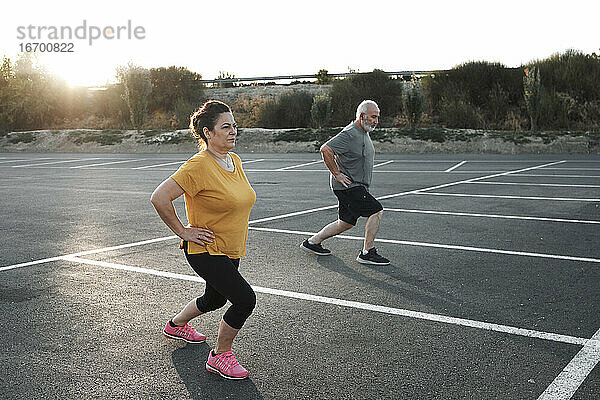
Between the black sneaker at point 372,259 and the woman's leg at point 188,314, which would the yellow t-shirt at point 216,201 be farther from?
the black sneaker at point 372,259

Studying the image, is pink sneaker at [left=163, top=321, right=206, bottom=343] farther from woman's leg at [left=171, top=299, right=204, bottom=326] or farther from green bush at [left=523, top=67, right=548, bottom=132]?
green bush at [left=523, top=67, right=548, bottom=132]

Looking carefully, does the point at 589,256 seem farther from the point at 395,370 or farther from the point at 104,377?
the point at 104,377

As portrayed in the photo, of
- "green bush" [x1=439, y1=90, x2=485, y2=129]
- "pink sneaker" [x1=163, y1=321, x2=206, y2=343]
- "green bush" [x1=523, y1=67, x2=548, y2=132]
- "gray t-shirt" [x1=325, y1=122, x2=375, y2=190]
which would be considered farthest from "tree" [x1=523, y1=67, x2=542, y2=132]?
"pink sneaker" [x1=163, y1=321, x2=206, y2=343]

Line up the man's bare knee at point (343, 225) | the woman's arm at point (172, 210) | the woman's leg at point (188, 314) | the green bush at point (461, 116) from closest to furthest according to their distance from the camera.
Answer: the woman's arm at point (172, 210) → the woman's leg at point (188, 314) → the man's bare knee at point (343, 225) → the green bush at point (461, 116)

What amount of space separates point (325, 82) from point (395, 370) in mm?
43854

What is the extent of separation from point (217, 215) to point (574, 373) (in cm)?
250

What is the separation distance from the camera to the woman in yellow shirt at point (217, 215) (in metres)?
4.27

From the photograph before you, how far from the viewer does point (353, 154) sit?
7602 mm

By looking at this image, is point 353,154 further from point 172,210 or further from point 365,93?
point 365,93

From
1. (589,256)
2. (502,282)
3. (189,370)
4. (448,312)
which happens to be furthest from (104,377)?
A: (589,256)

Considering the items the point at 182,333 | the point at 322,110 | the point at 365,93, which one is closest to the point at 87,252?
the point at 182,333

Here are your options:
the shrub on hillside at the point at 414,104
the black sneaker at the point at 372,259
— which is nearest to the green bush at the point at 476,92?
the shrub on hillside at the point at 414,104

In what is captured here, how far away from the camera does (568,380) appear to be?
13.8 ft

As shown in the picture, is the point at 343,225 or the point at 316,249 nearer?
the point at 343,225
